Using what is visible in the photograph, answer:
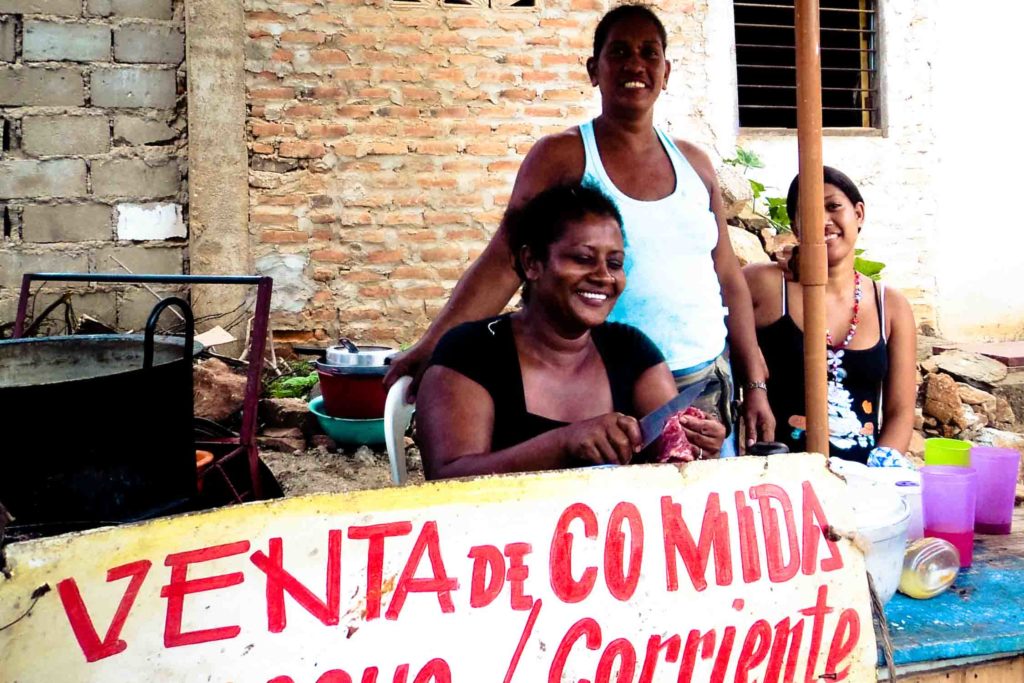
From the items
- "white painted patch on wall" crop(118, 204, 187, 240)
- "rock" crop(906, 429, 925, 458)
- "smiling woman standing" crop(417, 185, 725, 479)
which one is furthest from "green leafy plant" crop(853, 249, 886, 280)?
"white painted patch on wall" crop(118, 204, 187, 240)

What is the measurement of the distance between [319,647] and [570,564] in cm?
32

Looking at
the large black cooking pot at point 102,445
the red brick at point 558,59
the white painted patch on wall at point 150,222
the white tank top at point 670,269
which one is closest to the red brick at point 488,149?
the red brick at point 558,59

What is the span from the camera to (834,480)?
1236 mm

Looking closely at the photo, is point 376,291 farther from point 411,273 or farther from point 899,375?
point 899,375

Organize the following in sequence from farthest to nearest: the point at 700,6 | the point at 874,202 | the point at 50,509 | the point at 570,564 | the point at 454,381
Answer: the point at 874,202
the point at 700,6
the point at 50,509
the point at 454,381
the point at 570,564

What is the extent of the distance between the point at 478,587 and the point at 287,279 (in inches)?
148

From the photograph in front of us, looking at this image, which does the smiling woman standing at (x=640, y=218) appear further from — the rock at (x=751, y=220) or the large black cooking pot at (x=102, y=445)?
the rock at (x=751, y=220)

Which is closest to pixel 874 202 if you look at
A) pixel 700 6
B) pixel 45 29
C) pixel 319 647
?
pixel 700 6

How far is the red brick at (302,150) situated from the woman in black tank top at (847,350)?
2.82 metres

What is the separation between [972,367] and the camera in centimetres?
518

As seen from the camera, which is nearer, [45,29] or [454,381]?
[454,381]

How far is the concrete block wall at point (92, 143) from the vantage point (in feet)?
13.8

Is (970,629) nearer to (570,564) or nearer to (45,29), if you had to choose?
(570,564)

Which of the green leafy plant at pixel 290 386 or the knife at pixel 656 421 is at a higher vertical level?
the knife at pixel 656 421
